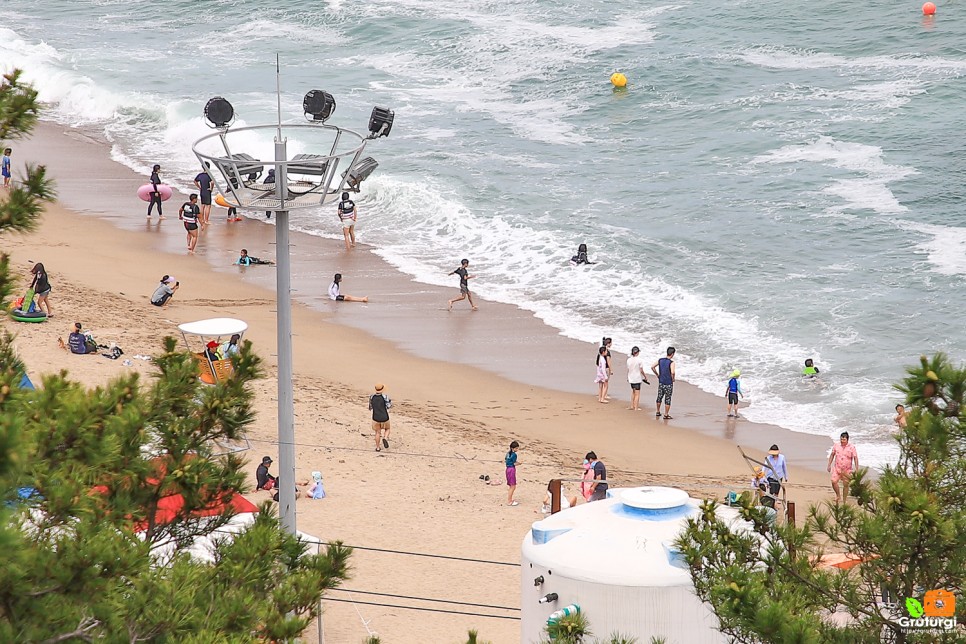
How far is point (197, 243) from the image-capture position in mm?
28203

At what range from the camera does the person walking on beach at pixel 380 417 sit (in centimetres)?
1809

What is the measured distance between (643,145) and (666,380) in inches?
805

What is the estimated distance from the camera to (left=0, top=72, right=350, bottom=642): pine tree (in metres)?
5.77

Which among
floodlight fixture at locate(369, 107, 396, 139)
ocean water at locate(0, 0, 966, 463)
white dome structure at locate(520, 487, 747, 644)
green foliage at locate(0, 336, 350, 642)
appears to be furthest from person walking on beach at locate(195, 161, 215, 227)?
green foliage at locate(0, 336, 350, 642)

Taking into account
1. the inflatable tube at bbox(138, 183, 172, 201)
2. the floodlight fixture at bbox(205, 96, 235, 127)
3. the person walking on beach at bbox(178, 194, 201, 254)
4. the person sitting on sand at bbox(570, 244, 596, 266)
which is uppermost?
the floodlight fixture at bbox(205, 96, 235, 127)

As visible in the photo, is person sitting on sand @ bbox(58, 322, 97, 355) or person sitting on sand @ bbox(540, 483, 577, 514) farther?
person sitting on sand @ bbox(58, 322, 97, 355)

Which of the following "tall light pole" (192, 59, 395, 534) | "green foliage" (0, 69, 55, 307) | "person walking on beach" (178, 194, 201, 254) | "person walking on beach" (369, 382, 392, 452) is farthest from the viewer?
Result: "person walking on beach" (178, 194, 201, 254)

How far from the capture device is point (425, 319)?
969 inches

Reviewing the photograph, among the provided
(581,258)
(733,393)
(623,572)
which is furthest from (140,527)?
(581,258)

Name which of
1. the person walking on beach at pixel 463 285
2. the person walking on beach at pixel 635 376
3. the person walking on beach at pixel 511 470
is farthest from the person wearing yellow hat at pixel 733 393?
the person walking on beach at pixel 463 285

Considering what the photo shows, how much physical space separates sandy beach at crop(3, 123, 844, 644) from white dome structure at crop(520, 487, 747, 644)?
2.43 m

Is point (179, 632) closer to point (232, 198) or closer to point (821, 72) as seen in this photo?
point (232, 198)

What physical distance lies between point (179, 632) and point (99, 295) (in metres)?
18.9

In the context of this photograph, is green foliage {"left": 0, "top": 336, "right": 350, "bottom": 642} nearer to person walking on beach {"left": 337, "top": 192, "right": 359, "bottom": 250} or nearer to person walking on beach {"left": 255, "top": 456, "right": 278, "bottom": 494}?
person walking on beach {"left": 255, "top": 456, "right": 278, "bottom": 494}
